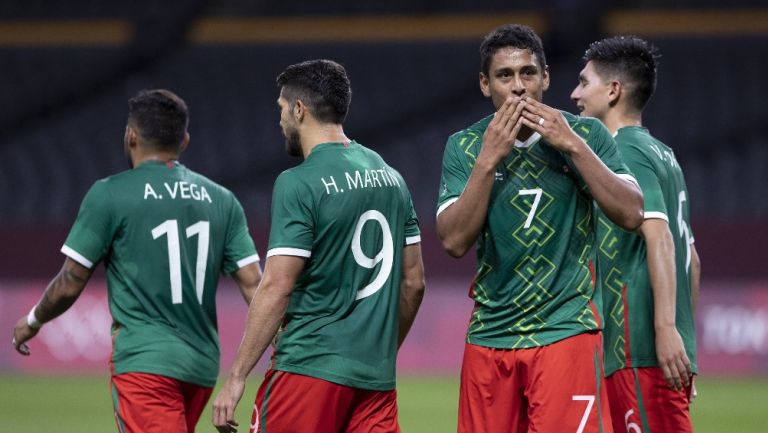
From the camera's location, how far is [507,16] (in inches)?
698

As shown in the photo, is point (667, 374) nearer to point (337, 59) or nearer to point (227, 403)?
point (227, 403)

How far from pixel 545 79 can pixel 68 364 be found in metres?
10.9

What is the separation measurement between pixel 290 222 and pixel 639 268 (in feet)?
5.00

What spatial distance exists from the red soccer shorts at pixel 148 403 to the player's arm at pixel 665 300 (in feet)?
6.47

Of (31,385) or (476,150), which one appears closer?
(476,150)

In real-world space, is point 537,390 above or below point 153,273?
below

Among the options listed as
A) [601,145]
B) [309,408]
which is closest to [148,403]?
[309,408]

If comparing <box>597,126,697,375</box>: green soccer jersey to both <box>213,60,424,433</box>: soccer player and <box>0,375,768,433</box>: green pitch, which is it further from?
<box>0,375,768,433</box>: green pitch

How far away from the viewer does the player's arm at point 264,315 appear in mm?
4102

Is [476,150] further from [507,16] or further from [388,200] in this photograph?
[507,16]

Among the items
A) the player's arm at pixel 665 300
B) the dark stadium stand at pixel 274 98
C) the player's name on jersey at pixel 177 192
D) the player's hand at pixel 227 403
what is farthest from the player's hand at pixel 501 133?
the dark stadium stand at pixel 274 98

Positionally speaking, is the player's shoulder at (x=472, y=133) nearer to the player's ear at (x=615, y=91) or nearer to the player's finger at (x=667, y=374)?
the player's ear at (x=615, y=91)

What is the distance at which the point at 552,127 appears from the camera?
396cm

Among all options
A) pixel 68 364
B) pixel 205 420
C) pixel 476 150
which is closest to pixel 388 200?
pixel 476 150
